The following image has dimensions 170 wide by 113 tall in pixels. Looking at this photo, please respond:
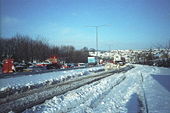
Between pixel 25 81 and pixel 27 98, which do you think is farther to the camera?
pixel 25 81

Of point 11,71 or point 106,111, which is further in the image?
point 11,71

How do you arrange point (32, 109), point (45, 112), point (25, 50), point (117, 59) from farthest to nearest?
point (25, 50) < point (117, 59) < point (32, 109) < point (45, 112)

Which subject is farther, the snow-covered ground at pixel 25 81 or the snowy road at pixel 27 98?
the snow-covered ground at pixel 25 81

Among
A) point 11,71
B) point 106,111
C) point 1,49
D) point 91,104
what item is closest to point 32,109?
point 91,104

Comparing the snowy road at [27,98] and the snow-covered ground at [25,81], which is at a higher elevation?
the snowy road at [27,98]

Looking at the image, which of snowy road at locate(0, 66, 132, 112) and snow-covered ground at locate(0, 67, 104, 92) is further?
snow-covered ground at locate(0, 67, 104, 92)

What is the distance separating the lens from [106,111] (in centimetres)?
631

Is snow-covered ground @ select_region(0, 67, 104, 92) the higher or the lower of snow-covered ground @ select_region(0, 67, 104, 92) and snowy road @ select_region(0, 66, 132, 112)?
the lower

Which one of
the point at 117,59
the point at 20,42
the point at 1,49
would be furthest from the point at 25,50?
the point at 117,59

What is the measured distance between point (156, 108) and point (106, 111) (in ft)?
6.26

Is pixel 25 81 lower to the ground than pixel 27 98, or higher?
lower

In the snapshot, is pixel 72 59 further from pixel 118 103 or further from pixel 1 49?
pixel 118 103

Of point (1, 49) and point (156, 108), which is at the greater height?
point (1, 49)

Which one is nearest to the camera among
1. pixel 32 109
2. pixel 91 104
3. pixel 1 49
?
pixel 32 109
